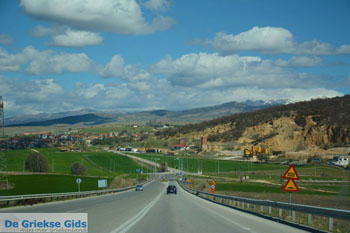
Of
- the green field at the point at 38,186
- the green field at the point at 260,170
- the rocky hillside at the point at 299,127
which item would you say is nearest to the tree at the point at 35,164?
the green field at the point at 38,186

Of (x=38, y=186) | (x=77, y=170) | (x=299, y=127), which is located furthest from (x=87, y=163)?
(x=38, y=186)

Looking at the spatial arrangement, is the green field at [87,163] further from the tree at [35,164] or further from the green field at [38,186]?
the green field at [38,186]

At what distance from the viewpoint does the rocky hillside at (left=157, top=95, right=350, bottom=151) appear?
102562 mm

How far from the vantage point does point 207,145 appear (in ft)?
634

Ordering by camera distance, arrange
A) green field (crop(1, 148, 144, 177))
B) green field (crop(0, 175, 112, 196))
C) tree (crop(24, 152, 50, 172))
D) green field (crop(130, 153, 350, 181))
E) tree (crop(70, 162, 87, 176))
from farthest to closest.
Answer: green field (crop(1, 148, 144, 177))
tree (crop(70, 162, 87, 176))
tree (crop(24, 152, 50, 172))
green field (crop(130, 153, 350, 181))
green field (crop(0, 175, 112, 196))

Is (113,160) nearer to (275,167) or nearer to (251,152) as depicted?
(251,152)

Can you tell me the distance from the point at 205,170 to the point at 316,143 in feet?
116

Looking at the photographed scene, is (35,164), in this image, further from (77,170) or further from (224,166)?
(224,166)

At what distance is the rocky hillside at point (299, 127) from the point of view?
336 feet

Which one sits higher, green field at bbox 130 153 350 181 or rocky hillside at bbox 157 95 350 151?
rocky hillside at bbox 157 95 350 151

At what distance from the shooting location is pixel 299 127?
490 feet

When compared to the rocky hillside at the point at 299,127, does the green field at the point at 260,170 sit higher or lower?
lower

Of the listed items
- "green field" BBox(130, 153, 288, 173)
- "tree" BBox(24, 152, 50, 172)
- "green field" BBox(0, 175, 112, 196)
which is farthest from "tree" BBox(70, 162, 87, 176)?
"green field" BBox(130, 153, 288, 173)

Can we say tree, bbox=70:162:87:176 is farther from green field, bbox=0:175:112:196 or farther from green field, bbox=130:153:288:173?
green field, bbox=130:153:288:173
